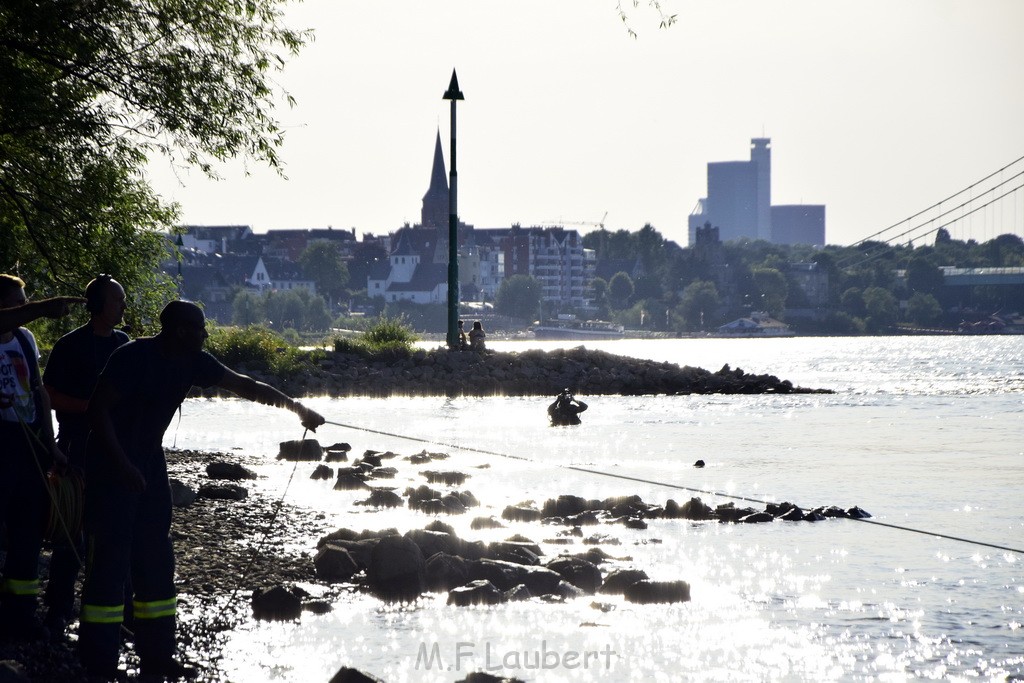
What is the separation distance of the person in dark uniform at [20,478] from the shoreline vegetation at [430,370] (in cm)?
2922

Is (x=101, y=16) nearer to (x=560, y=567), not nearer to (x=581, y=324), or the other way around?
→ (x=560, y=567)

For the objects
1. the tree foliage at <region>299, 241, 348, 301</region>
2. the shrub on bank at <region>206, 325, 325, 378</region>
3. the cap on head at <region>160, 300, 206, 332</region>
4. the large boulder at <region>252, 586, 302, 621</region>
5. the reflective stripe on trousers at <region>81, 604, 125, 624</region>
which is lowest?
the large boulder at <region>252, 586, 302, 621</region>

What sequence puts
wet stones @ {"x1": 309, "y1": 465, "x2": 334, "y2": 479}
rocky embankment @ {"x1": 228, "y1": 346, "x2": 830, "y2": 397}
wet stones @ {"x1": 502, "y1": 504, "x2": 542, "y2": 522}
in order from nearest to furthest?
wet stones @ {"x1": 502, "y1": 504, "x2": 542, "y2": 522}, wet stones @ {"x1": 309, "y1": 465, "x2": 334, "y2": 479}, rocky embankment @ {"x1": 228, "y1": 346, "x2": 830, "y2": 397}

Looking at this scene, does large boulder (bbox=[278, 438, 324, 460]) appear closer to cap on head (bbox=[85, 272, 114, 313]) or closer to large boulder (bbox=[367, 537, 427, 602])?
large boulder (bbox=[367, 537, 427, 602])

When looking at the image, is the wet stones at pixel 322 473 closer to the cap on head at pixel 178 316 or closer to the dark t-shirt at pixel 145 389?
the dark t-shirt at pixel 145 389

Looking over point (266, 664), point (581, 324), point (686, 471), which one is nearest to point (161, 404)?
point (266, 664)

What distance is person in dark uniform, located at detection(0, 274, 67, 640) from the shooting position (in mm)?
7848

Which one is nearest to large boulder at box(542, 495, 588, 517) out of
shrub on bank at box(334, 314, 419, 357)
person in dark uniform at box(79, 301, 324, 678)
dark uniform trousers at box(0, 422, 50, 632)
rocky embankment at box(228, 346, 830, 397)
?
dark uniform trousers at box(0, 422, 50, 632)

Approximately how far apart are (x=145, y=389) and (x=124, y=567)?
932 mm

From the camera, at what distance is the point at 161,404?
7.15m

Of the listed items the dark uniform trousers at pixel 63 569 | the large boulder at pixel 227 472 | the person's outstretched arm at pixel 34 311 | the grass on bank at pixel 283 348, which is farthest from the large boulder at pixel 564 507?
the grass on bank at pixel 283 348

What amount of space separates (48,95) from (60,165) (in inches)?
53.0

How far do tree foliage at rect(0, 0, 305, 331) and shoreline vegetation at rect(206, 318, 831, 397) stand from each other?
19426 millimetres

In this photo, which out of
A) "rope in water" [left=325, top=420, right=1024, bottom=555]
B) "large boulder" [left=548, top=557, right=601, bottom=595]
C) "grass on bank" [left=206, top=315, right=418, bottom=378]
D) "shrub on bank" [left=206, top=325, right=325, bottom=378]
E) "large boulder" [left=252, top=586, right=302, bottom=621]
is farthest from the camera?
"grass on bank" [left=206, top=315, right=418, bottom=378]
